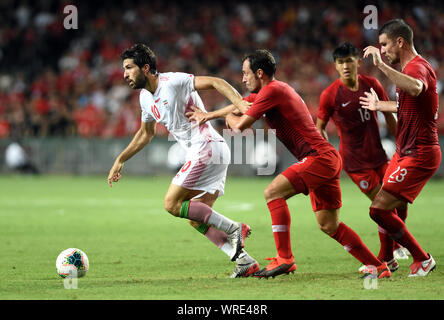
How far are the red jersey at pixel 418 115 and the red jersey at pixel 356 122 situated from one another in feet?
4.69

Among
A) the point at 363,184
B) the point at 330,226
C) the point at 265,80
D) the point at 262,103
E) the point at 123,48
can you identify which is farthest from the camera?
the point at 123,48

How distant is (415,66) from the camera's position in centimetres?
660

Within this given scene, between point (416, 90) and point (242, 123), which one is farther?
point (242, 123)

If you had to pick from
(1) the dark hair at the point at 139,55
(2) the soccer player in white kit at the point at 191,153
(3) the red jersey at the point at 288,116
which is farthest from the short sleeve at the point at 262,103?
(1) the dark hair at the point at 139,55

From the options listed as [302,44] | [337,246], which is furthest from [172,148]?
[337,246]

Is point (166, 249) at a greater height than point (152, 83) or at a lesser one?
lesser

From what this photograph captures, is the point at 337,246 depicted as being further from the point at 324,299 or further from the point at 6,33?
the point at 6,33

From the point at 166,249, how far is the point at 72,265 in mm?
2424

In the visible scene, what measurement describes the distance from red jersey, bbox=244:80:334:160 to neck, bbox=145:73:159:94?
1.08 metres

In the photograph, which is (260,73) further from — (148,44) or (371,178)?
(148,44)

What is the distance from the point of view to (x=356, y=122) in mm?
8492

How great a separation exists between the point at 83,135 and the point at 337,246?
15.2m

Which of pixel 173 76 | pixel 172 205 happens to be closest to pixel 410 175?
pixel 172 205
